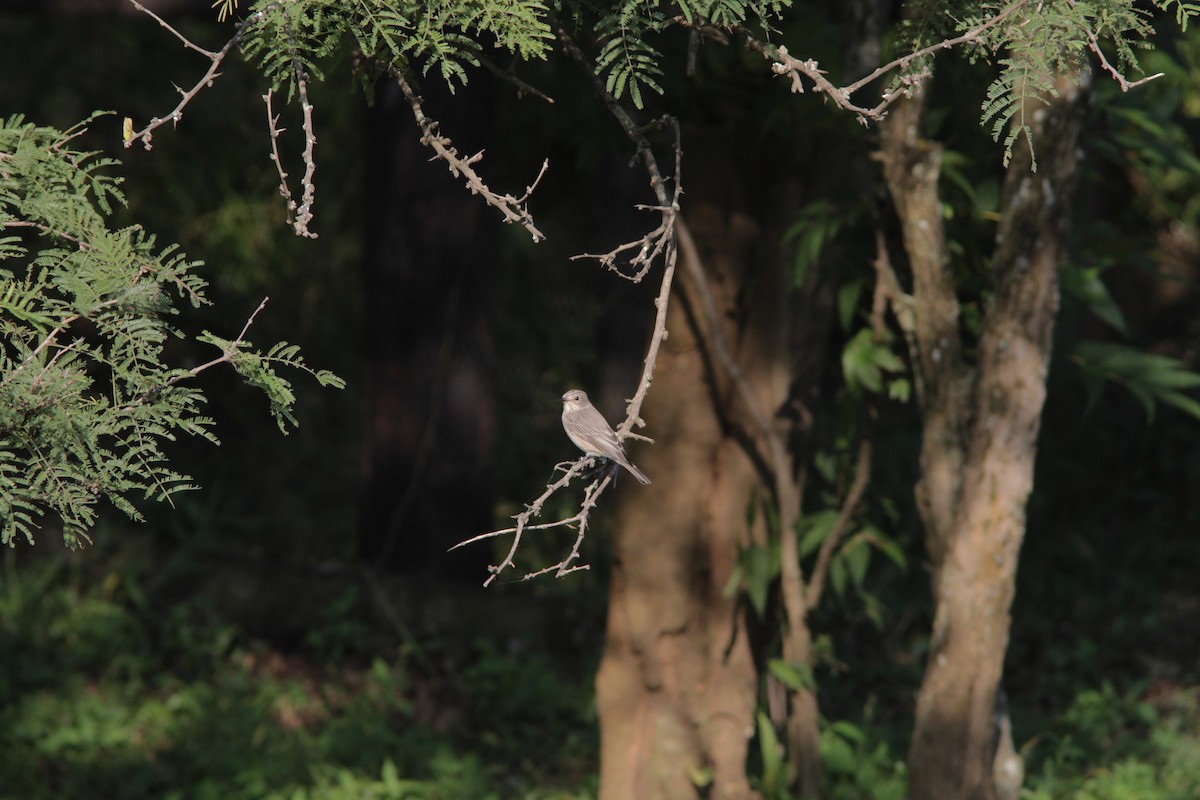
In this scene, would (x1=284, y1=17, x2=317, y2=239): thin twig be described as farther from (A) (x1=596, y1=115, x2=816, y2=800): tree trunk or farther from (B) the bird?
(A) (x1=596, y1=115, x2=816, y2=800): tree trunk

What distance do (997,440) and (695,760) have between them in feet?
5.18

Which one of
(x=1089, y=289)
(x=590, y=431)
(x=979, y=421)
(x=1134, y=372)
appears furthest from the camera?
(x=1134, y=372)

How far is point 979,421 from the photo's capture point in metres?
3.57

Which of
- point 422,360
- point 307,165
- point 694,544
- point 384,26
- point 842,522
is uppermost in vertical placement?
point 384,26

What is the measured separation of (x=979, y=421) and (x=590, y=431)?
1.06 meters

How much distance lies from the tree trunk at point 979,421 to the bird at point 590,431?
866 mm

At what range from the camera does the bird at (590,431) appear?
3545 millimetres

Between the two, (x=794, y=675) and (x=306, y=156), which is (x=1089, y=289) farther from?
(x=306, y=156)

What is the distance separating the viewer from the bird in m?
3.54

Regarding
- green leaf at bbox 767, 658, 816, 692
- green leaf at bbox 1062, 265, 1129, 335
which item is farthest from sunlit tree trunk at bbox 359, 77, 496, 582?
green leaf at bbox 1062, 265, 1129, 335

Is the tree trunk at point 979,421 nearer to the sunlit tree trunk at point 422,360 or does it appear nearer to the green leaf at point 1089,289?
the green leaf at point 1089,289

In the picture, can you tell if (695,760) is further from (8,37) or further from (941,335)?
(8,37)

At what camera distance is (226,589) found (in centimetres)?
684

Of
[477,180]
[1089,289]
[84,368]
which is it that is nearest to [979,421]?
[1089,289]
